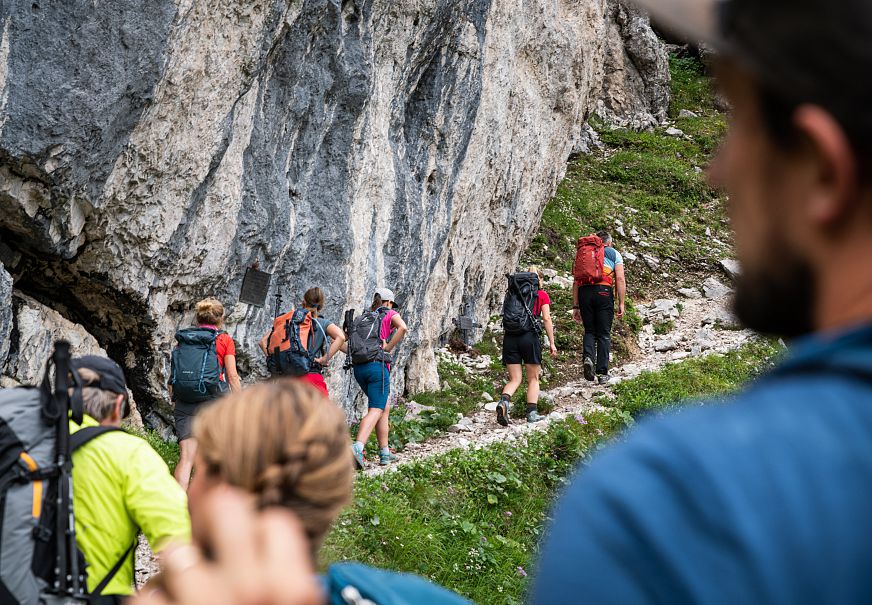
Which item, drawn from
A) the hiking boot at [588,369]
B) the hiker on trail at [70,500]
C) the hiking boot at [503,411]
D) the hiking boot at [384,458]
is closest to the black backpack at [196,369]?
the hiking boot at [384,458]

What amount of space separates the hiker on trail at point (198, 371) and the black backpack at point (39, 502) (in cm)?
520

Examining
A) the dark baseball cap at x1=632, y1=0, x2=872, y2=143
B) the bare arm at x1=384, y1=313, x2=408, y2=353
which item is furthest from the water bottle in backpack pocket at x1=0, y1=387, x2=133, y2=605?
the bare arm at x1=384, y1=313, x2=408, y2=353

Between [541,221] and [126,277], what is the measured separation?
55.5ft

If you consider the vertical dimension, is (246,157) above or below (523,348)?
above

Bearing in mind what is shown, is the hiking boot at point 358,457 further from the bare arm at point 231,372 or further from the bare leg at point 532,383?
the bare leg at point 532,383

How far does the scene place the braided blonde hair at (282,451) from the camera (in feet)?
5.00

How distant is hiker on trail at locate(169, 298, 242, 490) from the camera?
8.52m

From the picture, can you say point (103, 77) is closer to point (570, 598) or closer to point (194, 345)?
point (194, 345)

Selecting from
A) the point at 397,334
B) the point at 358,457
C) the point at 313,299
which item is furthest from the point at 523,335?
the point at 313,299

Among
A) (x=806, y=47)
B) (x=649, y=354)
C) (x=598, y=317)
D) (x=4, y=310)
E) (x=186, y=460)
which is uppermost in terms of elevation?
(x=806, y=47)

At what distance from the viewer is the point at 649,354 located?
19328 millimetres

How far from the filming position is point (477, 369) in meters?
17.7

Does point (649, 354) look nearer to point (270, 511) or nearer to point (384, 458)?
point (384, 458)

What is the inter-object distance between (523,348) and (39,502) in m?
10.7
